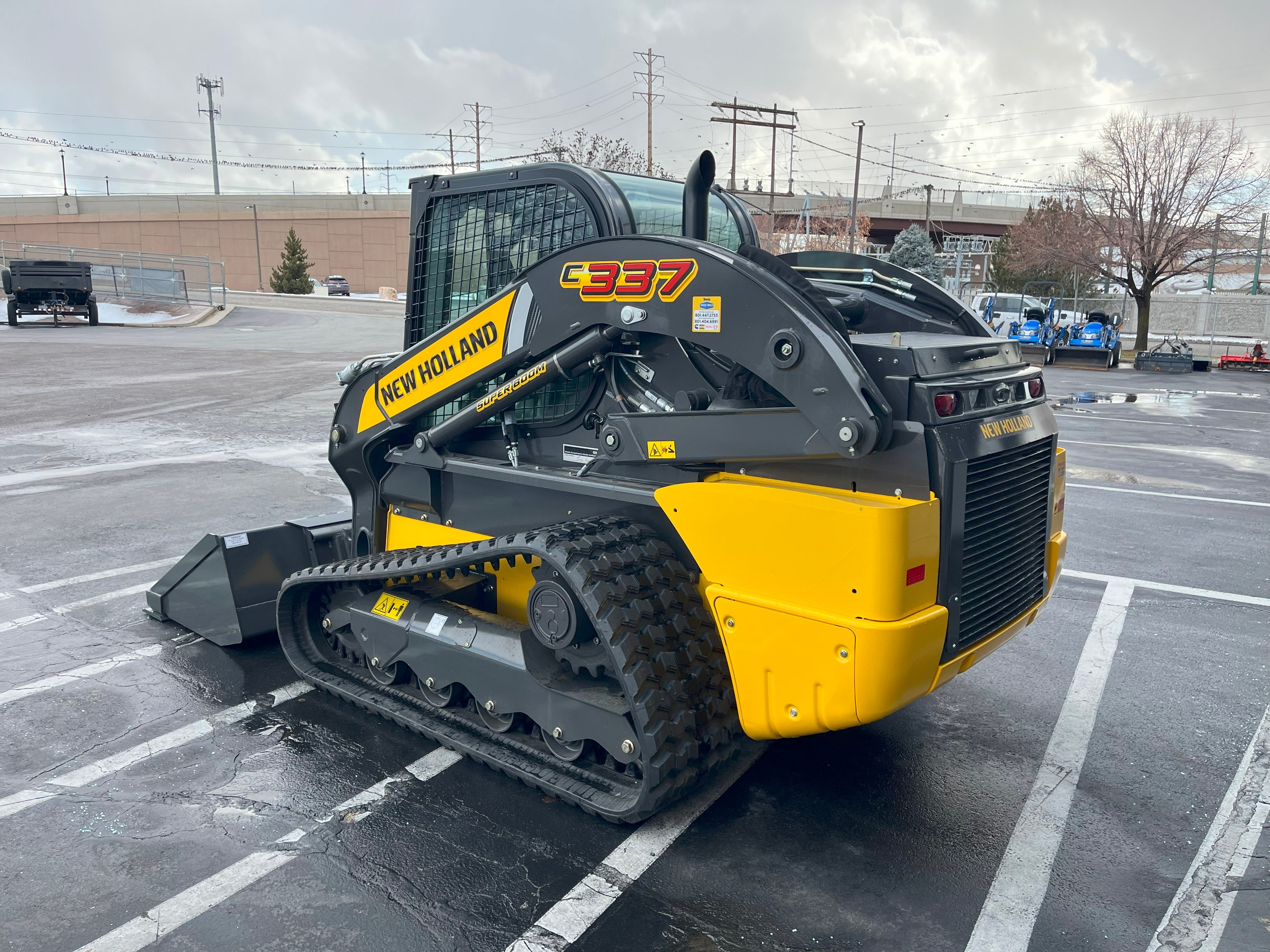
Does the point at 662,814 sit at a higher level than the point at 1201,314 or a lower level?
lower

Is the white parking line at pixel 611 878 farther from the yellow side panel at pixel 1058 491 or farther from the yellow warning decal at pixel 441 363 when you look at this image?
the yellow warning decal at pixel 441 363

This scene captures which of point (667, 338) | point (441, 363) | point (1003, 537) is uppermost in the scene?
point (667, 338)

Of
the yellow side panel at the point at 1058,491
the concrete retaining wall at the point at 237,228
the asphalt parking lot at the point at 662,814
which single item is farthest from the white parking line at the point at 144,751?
the concrete retaining wall at the point at 237,228

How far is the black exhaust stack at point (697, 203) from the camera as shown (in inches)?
139

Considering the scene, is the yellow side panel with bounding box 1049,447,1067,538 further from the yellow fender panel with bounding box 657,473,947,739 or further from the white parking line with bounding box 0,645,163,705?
the white parking line with bounding box 0,645,163,705

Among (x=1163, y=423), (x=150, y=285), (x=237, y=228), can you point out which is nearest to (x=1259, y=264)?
(x=1163, y=423)

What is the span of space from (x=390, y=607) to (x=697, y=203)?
88.0 inches

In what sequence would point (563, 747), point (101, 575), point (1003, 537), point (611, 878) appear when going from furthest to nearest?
1. point (101, 575)
2. point (563, 747)
3. point (1003, 537)
4. point (611, 878)

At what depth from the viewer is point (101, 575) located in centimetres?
638

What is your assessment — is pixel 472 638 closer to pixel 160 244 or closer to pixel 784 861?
pixel 784 861

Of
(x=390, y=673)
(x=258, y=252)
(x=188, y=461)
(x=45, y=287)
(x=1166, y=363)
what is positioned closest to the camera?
(x=390, y=673)

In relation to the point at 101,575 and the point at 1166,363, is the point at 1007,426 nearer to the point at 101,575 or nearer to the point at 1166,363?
the point at 101,575

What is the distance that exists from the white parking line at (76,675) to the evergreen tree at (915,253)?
1590 inches

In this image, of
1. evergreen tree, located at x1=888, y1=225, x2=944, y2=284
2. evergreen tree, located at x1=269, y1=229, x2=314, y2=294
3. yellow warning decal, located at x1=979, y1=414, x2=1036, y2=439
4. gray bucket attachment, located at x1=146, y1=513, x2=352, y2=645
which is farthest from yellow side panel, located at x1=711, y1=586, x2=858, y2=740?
evergreen tree, located at x1=269, y1=229, x2=314, y2=294
